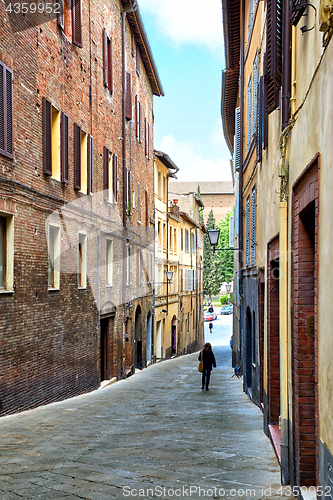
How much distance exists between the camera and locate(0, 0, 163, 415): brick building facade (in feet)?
35.1

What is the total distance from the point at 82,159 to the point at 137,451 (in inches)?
400

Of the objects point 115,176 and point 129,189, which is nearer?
point 115,176

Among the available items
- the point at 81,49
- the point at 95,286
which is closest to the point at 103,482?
the point at 95,286

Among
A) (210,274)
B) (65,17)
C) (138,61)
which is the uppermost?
(138,61)

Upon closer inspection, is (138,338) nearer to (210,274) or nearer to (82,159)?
(82,159)

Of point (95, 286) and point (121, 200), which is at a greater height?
point (121, 200)

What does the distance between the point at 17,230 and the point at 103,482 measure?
6191 mm

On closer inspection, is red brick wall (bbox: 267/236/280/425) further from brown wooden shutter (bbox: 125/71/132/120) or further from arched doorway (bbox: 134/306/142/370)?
arched doorway (bbox: 134/306/142/370)

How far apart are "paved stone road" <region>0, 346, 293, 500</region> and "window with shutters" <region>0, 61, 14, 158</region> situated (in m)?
4.87

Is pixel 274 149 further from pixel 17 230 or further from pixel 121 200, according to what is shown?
pixel 121 200

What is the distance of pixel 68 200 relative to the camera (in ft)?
46.9

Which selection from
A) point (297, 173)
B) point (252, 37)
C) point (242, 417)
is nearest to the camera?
point (297, 173)

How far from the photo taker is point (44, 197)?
12414 mm

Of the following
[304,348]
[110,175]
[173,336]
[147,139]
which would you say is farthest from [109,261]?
[173,336]
